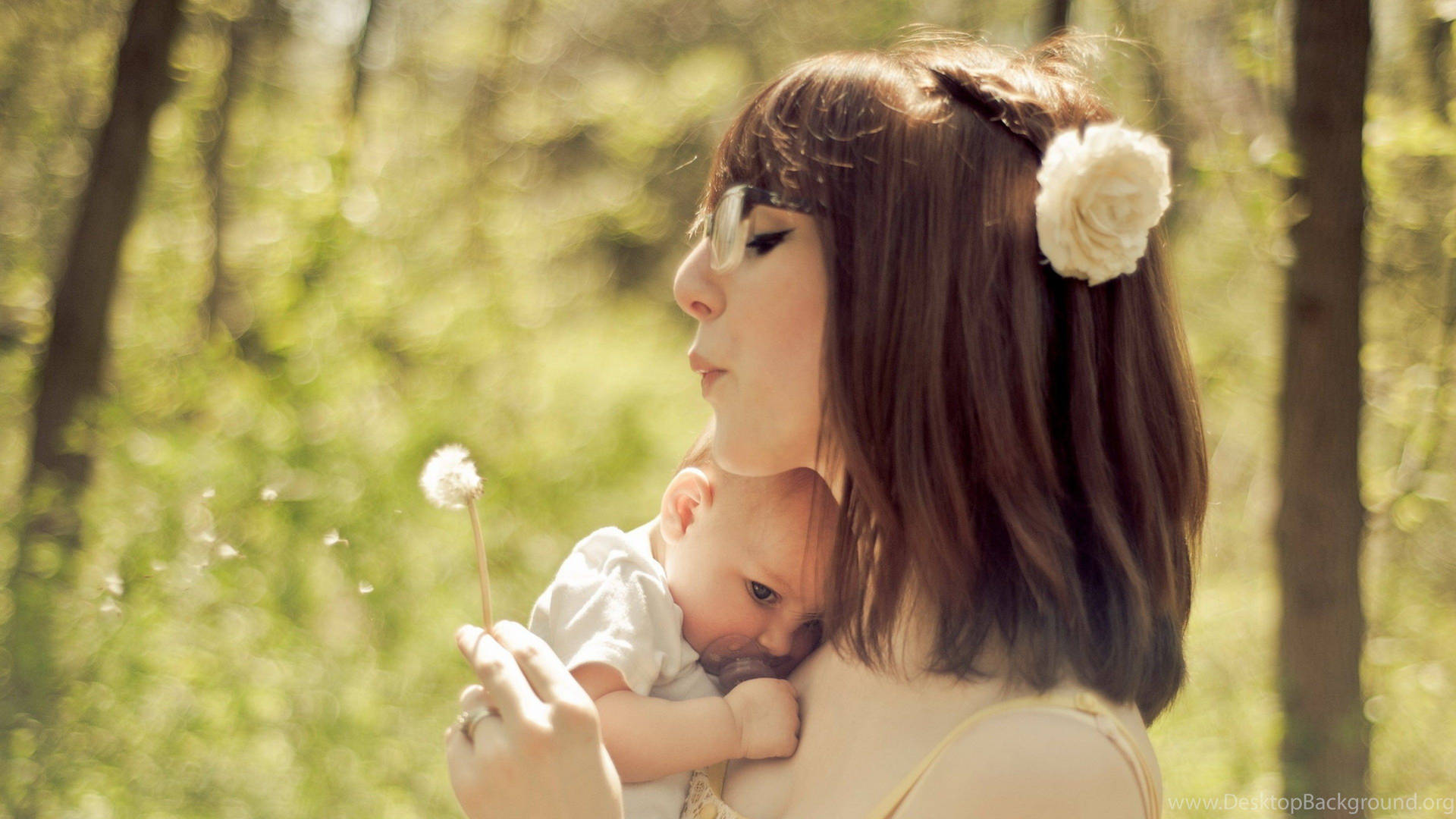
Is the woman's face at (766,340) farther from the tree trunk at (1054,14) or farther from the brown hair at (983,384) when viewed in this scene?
the tree trunk at (1054,14)

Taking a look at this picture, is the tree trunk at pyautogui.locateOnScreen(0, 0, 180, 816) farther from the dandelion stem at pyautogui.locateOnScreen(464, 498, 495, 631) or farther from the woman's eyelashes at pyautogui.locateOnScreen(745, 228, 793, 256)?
the woman's eyelashes at pyautogui.locateOnScreen(745, 228, 793, 256)

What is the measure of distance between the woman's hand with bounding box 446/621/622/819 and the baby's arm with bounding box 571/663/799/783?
0.52 ft

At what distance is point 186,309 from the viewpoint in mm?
4352

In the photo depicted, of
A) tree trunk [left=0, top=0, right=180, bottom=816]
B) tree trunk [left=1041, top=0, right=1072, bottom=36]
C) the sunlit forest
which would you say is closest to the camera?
the sunlit forest

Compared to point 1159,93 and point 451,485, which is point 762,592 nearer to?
point 451,485

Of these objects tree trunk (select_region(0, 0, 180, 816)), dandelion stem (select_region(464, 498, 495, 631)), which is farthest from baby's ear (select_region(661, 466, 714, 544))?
tree trunk (select_region(0, 0, 180, 816))

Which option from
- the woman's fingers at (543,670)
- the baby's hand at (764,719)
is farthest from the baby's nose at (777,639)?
the woman's fingers at (543,670)

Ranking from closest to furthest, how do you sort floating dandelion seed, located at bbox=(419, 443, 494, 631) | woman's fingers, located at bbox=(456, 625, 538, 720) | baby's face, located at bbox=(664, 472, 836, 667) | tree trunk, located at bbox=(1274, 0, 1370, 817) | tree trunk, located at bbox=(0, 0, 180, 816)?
woman's fingers, located at bbox=(456, 625, 538, 720), floating dandelion seed, located at bbox=(419, 443, 494, 631), baby's face, located at bbox=(664, 472, 836, 667), tree trunk, located at bbox=(1274, 0, 1370, 817), tree trunk, located at bbox=(0, 0, 180, 816)

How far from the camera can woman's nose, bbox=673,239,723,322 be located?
3.98 ft

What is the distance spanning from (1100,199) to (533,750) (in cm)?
77

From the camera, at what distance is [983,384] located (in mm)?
1103

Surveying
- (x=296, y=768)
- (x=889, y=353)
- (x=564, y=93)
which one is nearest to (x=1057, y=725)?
(x=889, y=353)

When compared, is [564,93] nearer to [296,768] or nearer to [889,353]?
[296,768]

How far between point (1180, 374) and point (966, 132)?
0.36 metres
